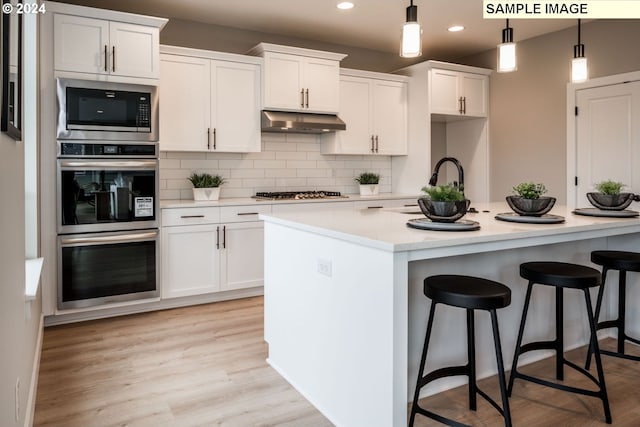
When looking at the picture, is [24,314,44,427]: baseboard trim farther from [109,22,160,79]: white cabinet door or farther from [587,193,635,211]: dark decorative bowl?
[587,193,635,211]: dark decorative bowl

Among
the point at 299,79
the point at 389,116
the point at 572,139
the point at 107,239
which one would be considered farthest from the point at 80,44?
the point at 572,139

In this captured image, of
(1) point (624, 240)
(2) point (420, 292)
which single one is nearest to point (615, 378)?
(1) point (624, 240)

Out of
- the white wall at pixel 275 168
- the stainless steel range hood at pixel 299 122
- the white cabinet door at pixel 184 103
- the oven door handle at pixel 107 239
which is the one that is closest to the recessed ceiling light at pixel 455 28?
the stainless steel range hood at pixel 299 122

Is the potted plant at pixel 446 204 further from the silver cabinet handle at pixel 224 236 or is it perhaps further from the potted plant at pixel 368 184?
the potted plant at pixel 368 184

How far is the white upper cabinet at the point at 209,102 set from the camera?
13.9 ft

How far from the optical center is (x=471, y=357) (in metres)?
2.18

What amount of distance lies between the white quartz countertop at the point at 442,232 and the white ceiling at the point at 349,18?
2.40 meters

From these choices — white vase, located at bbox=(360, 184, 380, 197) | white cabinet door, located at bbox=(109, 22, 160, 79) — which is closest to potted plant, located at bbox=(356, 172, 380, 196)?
white vase, located at bbox=(360, 184, 380, 197)

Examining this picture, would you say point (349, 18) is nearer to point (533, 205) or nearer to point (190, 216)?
point (190, 216)

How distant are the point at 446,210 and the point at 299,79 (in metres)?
2.96

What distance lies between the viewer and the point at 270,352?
289cm

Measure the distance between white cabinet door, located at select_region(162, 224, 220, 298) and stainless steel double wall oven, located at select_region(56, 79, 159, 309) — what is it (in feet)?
0.40

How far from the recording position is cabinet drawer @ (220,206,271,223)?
427cm

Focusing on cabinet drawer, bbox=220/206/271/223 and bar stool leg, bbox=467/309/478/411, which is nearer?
bar stool leg, bbox=467/309/478/411
